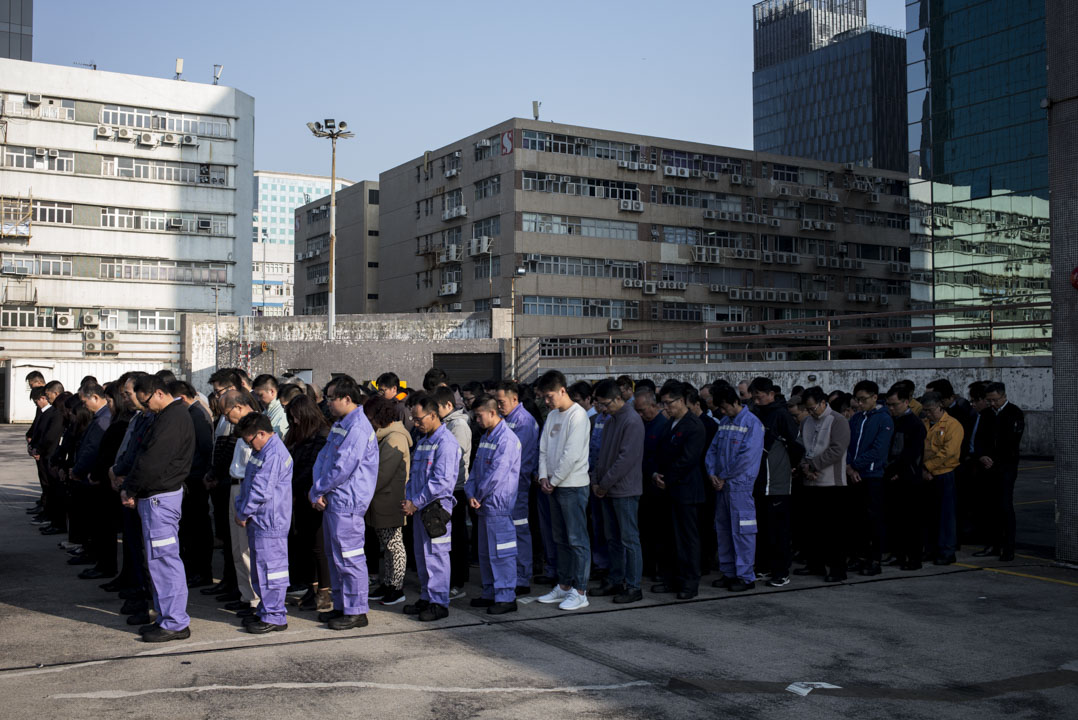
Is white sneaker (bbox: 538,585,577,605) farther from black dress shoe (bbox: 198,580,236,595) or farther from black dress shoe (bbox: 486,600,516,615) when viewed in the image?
black dress shoe (bbox: 198,580,236,595)

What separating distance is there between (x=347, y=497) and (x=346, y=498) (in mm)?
11

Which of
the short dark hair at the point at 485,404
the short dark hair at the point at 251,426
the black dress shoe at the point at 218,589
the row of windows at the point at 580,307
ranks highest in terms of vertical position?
the row of windows at the point at 580,307

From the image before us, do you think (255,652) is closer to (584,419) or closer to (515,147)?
(584,419)

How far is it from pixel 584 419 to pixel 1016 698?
4.02 metres

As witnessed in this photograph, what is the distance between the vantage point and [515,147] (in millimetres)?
58219

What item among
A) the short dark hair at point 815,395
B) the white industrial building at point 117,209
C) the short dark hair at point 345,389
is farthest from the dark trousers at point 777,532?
the white industrial building at point 117,209

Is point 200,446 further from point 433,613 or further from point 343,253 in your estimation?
point 343,253

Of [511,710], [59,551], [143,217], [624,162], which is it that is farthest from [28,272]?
[511,710]

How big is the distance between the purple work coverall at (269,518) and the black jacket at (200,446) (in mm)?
1641

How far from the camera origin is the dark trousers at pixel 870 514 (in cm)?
996

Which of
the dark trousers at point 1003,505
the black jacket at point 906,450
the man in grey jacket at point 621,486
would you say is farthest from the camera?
the dark trousers at point 1003,505

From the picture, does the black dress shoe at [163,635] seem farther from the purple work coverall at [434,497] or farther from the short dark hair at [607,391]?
the short dark hair at [607,391]

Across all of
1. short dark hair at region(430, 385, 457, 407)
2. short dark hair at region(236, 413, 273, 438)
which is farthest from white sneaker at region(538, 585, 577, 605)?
short dark hair at region(236, 413, 273, 438)

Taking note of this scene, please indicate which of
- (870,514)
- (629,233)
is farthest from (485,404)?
(629,233)
